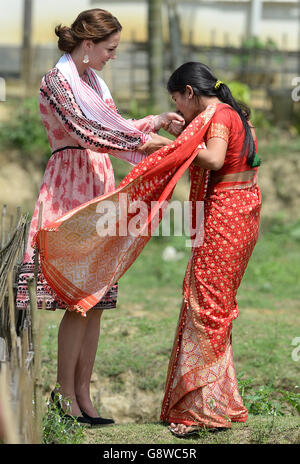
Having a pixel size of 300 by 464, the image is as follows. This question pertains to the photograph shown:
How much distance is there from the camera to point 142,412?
4902 millimetres

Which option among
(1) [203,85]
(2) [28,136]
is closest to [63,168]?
(1) [203,85]

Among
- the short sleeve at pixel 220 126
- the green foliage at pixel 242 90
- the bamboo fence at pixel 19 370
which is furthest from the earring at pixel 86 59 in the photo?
the green foliage at pixel 242 90

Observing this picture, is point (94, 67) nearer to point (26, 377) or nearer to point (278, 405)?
point (26, 377)

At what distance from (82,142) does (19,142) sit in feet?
22.2

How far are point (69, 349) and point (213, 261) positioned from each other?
859 mm

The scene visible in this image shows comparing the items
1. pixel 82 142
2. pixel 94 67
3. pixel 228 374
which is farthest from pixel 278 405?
pixel 94 67

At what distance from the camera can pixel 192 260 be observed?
366cm

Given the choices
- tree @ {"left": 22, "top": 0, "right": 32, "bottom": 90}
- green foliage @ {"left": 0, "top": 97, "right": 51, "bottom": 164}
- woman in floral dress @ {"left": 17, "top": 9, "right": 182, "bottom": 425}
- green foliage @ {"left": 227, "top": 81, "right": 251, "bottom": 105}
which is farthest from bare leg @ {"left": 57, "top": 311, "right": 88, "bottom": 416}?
tree @ {"left": 22, "top": 0, "right": 32, "bottom": 90}

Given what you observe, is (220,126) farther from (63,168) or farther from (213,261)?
(63,168)

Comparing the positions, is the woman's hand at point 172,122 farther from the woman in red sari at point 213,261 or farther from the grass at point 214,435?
the grass at point 214,435

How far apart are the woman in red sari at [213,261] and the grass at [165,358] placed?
187 millimetres

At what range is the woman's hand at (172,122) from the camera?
3.74 m

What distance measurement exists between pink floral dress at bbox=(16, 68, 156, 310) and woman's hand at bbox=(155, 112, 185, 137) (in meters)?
0.09

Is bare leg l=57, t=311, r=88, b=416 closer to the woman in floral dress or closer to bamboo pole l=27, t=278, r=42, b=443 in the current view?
the woman in floral dress
